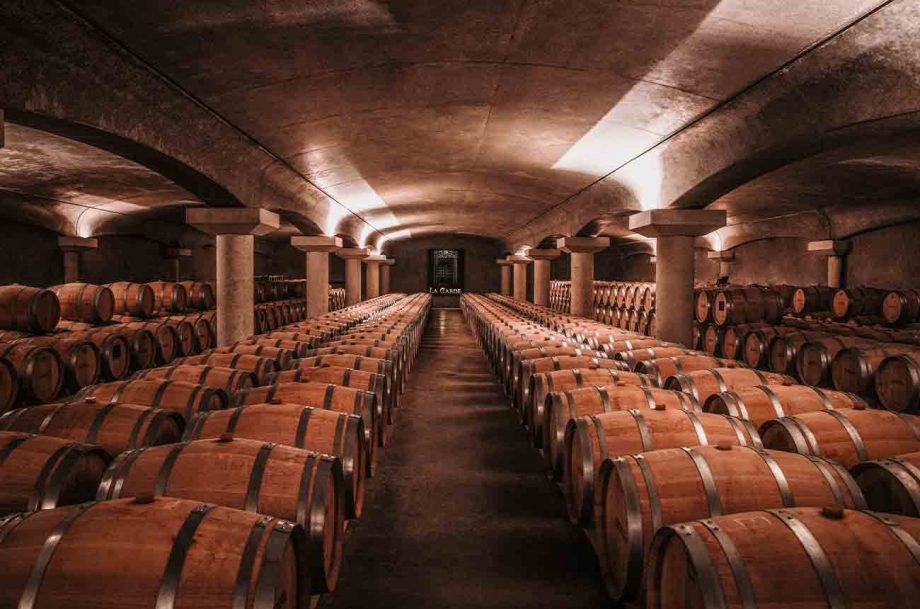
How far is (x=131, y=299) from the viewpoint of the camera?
981 centimetres

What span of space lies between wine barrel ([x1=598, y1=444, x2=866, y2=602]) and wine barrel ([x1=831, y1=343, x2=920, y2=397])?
194 inches

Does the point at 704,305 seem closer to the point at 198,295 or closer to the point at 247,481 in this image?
the point at 198,295

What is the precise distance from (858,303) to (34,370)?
1296cm

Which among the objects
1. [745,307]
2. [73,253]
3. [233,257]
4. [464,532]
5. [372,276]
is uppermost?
[73,253]

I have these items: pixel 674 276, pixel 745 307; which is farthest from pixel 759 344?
pixel 674 276

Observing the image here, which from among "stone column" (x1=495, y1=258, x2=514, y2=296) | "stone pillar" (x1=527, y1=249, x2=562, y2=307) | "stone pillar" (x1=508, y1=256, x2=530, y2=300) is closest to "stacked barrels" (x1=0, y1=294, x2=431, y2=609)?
"stone pillar" (x1=527, y1=249, x2=562, y2=307)

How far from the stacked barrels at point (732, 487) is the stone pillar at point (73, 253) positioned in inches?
558

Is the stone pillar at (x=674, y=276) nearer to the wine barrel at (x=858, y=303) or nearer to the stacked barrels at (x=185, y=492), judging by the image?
the wine barrel at (x=858, y=303)

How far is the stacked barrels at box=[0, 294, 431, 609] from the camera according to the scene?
A: 1788mm

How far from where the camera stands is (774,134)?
583 cm

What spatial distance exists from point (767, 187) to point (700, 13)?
9141 mm

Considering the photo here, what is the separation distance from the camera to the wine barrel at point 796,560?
177 centimetres

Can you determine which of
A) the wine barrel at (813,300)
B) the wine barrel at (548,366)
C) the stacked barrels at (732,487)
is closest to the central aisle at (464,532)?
the stacked barrels at (732,487)

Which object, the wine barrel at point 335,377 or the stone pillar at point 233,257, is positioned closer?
the wine barrel at point 335,377
